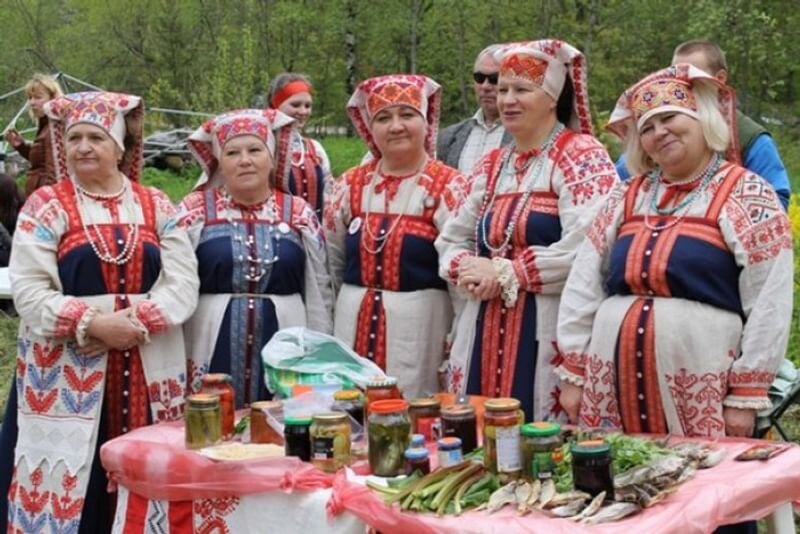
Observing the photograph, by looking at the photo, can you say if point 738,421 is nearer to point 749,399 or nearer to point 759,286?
point 749,399

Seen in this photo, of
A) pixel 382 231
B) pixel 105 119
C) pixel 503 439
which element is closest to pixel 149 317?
pixel 105 119

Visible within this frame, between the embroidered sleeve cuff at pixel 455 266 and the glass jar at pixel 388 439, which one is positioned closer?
the glass jar at pixel 388 439

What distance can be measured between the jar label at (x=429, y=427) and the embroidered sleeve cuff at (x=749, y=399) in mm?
800

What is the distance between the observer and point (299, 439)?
2947mm

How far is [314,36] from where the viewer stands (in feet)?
74.1

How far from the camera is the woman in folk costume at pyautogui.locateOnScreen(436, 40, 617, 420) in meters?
3.55

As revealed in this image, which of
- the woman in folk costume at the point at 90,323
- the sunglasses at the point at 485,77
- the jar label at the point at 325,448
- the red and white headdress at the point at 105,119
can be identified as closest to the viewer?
the jar label at the point at 325,448

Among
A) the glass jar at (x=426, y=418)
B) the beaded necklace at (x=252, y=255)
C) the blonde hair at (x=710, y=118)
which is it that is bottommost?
the glass jar at (x=426, y=418)

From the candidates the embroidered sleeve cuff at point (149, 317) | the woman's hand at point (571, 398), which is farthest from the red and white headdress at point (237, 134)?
the woman's hand at point (571, 398)

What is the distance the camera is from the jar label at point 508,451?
8.66 ft

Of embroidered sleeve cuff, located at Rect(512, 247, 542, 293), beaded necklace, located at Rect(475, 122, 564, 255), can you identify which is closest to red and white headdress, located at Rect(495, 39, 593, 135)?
beaded necklace, located at Rect(475, 122, 564, 255)

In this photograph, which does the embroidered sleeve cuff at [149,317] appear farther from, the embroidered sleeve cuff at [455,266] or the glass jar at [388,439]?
the glass jar at [388,439]

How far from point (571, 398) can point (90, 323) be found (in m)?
1.55

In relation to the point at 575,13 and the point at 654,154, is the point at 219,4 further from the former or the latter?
the point at 654,154
